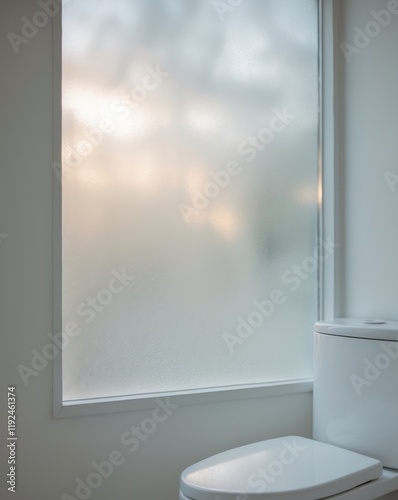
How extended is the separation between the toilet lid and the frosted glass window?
379 mm

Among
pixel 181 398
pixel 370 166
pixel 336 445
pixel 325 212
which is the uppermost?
pixel 370 166

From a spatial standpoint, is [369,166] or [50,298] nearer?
[50,298]

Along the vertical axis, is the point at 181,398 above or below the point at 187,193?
below

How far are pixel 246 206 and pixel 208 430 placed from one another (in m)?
0.77

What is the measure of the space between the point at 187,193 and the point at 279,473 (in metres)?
0.91

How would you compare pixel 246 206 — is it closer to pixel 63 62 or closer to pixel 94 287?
pixel 94 287

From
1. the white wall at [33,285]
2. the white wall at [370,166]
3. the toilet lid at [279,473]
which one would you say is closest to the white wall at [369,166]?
the white wall at [370,166]

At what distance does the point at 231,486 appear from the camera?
1.33 m

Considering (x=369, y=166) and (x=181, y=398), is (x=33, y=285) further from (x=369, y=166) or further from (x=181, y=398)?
(x=369, y=166)

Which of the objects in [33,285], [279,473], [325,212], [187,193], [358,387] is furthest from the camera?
[325,212]

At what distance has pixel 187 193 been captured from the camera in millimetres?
1874

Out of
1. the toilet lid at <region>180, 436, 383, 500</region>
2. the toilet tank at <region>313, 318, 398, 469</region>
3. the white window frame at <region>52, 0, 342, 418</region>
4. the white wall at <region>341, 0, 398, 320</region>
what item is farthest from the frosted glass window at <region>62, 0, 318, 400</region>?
the toilet lid at <region>180, 436, 383, 500</region>

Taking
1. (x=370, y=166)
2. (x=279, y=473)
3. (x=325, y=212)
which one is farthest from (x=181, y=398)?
(x=370, y=166)

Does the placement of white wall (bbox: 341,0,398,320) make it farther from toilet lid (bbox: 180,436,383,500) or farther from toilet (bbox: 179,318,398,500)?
toilet lid (bbox: 180,436,383,500)
